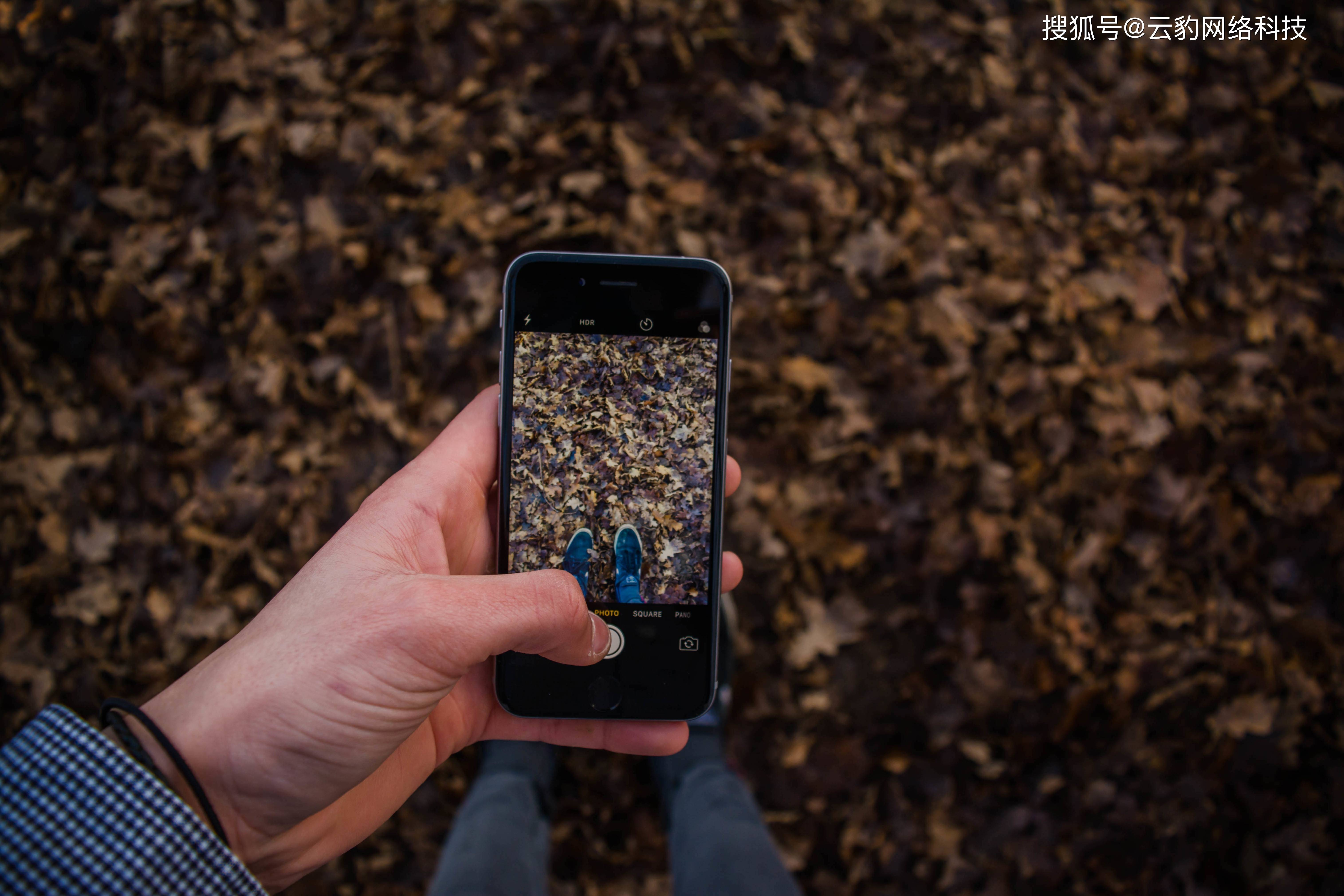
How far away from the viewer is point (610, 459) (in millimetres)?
1062

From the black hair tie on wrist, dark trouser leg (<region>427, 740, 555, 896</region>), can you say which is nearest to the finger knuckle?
the black hair tie on wrist

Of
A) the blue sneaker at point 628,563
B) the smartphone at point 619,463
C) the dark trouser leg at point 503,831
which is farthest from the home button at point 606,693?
the dark trouser leg at point 503,831

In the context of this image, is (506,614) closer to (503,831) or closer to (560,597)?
(560,597)

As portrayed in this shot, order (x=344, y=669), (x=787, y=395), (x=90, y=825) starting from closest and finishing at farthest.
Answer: (x=90, y=825), (x=344, y=669), (x=787, y=395)

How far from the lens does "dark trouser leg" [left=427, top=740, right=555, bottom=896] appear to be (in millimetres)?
1205

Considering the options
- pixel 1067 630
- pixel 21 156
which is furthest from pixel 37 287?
pixel 1067 630

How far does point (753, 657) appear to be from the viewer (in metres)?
1.57

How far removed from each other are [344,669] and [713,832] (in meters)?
0.95

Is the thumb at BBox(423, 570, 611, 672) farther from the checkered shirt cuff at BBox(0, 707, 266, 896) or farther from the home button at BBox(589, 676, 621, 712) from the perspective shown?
the checkered shirt cuff at BBox(0, 707, 266, 896)

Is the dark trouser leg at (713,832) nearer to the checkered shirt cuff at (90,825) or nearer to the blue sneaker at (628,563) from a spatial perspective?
the blue sneaker at (628,563)

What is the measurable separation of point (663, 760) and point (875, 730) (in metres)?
0.55

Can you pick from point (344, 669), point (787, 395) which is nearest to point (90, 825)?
point (344, 669)

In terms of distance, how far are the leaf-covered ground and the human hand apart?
2.26ft

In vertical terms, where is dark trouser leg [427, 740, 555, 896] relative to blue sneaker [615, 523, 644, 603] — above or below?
below
